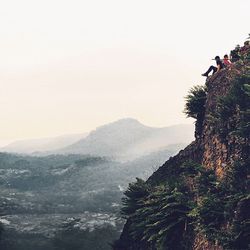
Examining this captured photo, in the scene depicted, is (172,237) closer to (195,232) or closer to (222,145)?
(195,232)

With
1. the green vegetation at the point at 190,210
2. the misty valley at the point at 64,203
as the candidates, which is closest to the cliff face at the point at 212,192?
the green vegetation at the point at 190,210

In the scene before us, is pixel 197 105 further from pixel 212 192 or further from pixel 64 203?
pixel 64 203

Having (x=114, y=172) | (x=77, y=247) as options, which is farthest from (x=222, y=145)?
(x=114, y=172)

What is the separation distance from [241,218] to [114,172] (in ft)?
341

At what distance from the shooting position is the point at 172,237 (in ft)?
52.9

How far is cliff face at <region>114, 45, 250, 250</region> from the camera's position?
45.7ft

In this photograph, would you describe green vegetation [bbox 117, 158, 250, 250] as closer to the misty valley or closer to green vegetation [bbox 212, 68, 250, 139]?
green vegetation [bbox 212, 68, 250, 139]

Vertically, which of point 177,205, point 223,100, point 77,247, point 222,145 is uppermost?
point 223,100

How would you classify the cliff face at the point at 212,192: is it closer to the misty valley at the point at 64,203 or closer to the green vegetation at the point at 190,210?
the green vegetation at the point at 190,210

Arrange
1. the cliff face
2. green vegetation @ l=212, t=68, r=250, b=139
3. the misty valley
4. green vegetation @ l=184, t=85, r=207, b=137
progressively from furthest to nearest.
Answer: the misty valley < green vegetation @ l=184, t=85, r=207, b=137 < green vegetation @ l=212, t=68, r=250, b=139 < the cliff face

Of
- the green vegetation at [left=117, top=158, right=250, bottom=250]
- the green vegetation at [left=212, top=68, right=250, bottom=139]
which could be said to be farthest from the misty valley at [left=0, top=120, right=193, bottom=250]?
the green vegetation at [left=212, top=68, right=250, bottom=139]

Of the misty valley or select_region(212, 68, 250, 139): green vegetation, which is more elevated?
select_region(212, 68, 250, 139): green vegetation

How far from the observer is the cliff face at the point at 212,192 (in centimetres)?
1392

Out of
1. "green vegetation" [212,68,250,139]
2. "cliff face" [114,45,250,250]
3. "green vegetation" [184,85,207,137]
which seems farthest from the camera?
"green vegetation" [184,85,207,137]
